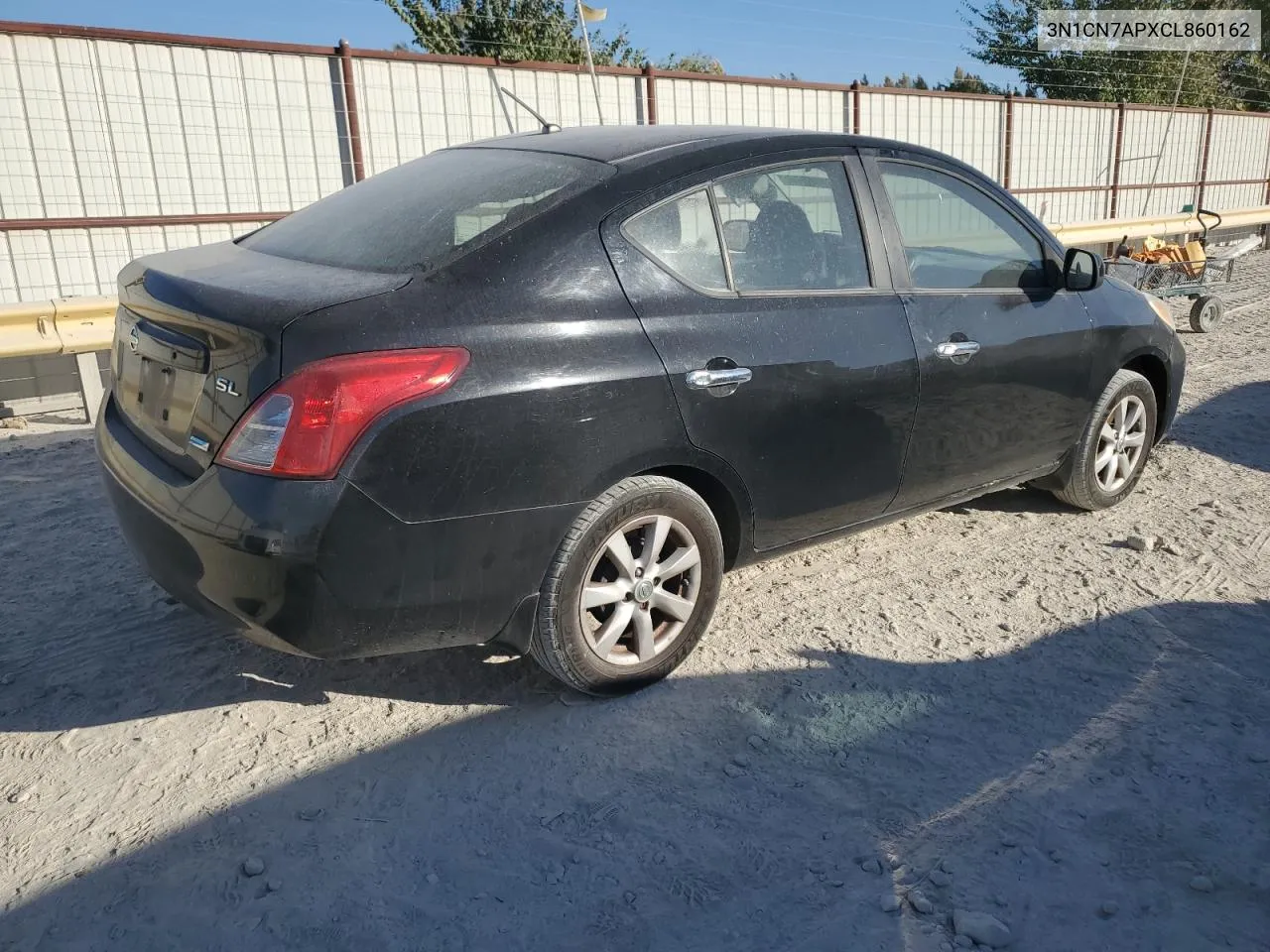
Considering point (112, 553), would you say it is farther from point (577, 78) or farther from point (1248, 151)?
point (1248, 151)

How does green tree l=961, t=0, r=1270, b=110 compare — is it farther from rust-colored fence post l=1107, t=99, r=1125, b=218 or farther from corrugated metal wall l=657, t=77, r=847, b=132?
corrugated metal wall l=657, t=77, r=847, b=132

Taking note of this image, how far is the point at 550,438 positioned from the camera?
2793 millimetres

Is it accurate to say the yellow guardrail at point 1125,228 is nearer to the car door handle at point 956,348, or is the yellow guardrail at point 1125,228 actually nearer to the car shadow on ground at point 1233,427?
the car shadow on ground at point 1233,427

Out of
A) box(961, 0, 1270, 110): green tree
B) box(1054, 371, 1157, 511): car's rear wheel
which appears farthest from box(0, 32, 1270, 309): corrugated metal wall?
box(961, 0, 1270, 110): green tree

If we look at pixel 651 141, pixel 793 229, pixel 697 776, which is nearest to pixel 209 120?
pixel 651 141

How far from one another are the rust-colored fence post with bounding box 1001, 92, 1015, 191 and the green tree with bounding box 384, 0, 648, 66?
10782 millimetres

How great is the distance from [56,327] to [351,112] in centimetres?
374

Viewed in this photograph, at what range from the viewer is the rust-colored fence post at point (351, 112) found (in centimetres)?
910

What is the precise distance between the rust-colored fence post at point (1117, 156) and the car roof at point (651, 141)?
16253 mm

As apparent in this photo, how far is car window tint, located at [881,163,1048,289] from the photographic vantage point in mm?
3838

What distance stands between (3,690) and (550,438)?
201cm

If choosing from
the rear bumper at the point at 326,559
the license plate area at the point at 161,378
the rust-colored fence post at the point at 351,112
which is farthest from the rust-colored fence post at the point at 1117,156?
the license plate area at the point at 161,378

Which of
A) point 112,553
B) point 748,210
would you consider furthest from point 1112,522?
point 112,553

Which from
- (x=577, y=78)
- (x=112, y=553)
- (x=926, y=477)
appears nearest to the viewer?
(x=926, y=477)
